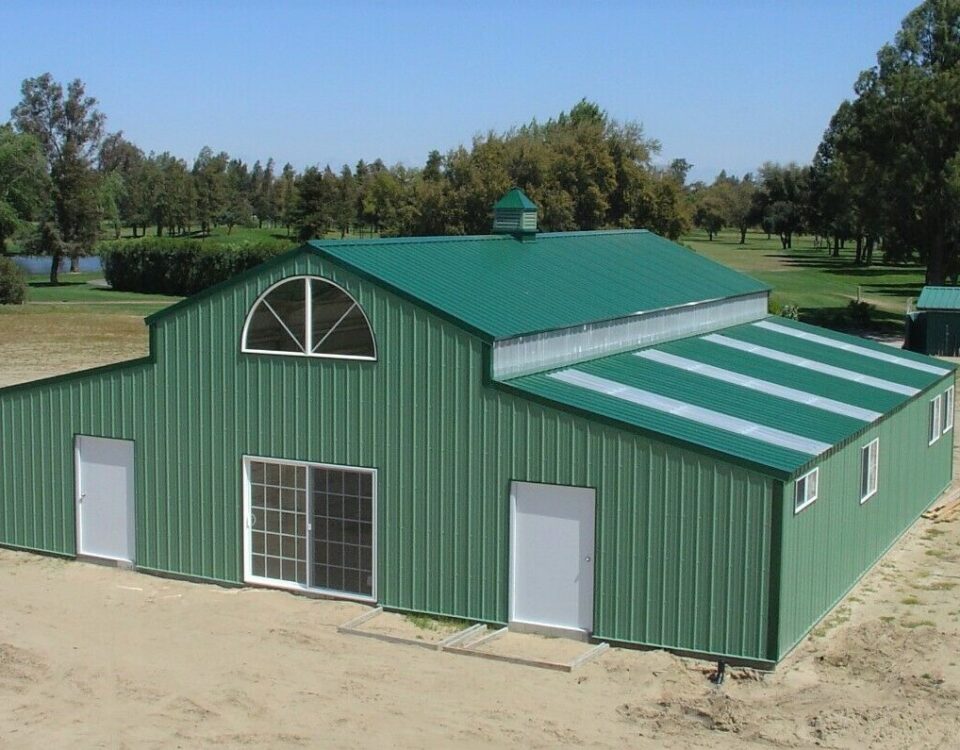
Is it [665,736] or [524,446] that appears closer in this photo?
[665,736]

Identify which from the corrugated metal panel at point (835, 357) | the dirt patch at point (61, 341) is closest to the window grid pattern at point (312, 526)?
the corrugated metal panel at point (835, 357)

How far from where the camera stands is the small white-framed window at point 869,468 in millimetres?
19141

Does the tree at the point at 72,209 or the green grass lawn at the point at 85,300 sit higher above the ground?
the tree at the point at 72,209

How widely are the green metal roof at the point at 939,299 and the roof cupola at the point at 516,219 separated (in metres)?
26.7

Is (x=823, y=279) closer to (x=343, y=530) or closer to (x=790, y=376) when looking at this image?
(x=790, y=376)

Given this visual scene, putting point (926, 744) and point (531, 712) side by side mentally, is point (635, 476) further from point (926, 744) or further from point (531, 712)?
point (926, 744)

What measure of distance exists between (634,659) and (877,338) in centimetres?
4012

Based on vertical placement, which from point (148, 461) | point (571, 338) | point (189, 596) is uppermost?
point (571, 338)

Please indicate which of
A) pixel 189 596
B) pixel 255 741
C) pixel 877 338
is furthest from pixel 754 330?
pixel 877 338

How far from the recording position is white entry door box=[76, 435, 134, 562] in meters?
19.5

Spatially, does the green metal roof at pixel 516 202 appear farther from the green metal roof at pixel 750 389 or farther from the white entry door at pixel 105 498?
the white entry door at pixel 105 498

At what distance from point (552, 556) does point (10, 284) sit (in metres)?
52.7

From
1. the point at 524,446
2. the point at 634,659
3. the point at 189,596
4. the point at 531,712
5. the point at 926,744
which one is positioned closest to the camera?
the point at 926,744

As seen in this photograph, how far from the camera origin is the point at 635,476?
15719 millimetres
